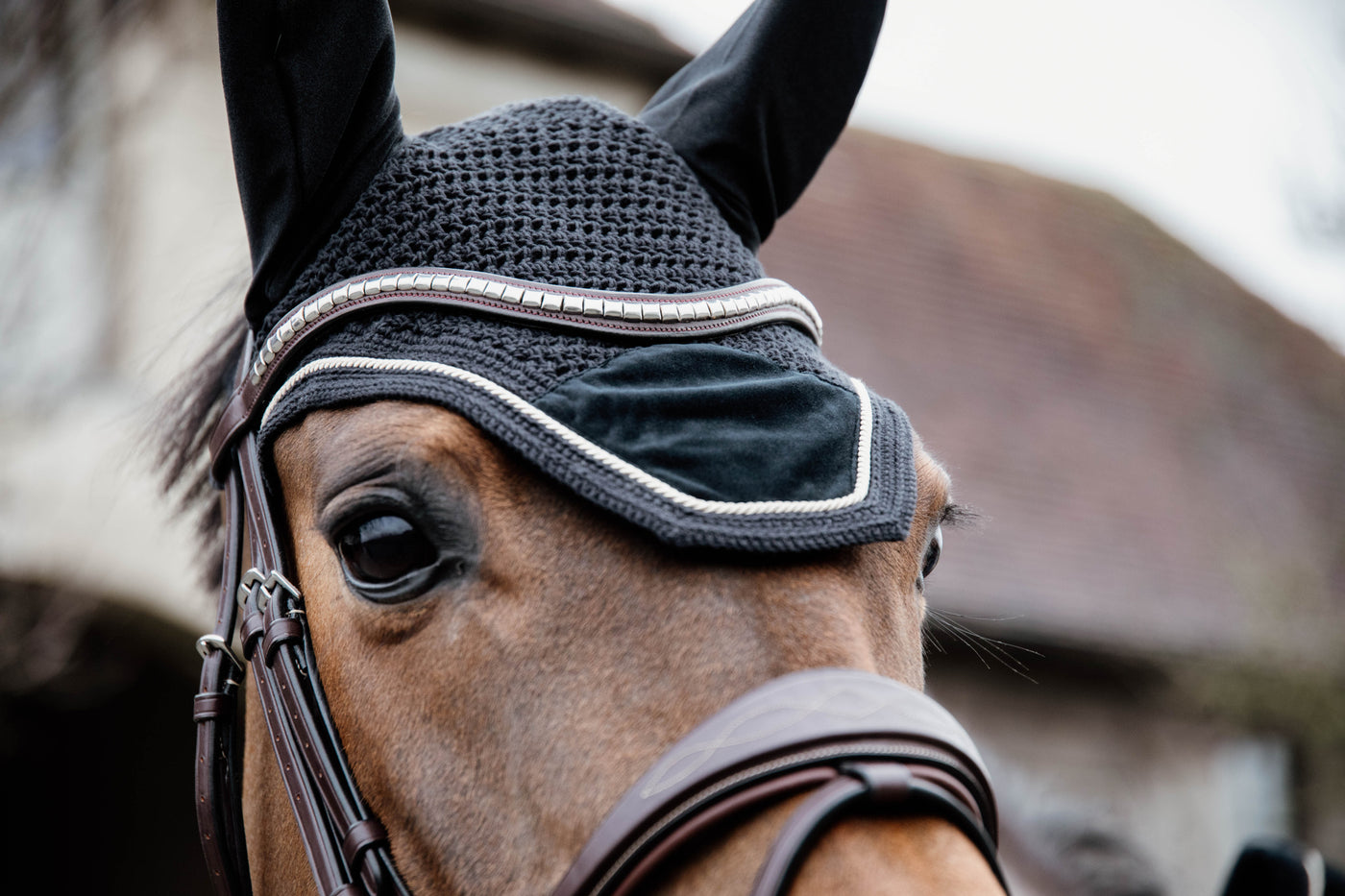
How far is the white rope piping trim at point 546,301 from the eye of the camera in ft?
5.11

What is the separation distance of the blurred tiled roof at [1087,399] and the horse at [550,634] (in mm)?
6924

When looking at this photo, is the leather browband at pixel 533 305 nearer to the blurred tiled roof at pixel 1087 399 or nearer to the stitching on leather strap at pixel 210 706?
the stitching on leather strap at pixel 210 706

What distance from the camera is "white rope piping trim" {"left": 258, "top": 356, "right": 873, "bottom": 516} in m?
1.33

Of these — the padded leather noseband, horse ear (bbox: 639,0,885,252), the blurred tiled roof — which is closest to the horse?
the padded leather noseband

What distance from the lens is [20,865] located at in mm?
8344

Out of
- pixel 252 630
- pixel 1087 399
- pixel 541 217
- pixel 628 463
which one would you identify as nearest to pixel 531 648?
pixel 628 463

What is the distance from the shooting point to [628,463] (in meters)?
1.37

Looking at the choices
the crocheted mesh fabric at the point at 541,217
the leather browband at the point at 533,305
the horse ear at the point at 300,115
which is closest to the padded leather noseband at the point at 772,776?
the leather browband at the point at 533,305

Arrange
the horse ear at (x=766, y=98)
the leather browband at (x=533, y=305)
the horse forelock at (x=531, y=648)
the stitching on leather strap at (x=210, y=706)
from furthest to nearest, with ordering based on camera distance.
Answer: the horse ear at (x=766, y=98), the stitching on leather strap at (x=210, y=706), the leather browband at (x=533, y=305), the horse forelock at (x=531, y=648)

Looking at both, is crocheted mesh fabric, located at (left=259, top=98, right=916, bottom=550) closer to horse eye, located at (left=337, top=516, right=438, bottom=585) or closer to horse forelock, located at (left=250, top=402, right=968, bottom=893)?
horse forelock, located at (left=250, top=402, right=968, bottom=893)

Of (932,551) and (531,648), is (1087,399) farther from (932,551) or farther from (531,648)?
(531,648)

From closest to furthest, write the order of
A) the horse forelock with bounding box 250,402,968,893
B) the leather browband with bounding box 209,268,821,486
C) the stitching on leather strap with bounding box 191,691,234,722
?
the horse forelock with bounding box 250,402,968,893, the leather browband with bounding box 209,268,821,486, the stitching on leather strap with bounding box 191,691,234,722

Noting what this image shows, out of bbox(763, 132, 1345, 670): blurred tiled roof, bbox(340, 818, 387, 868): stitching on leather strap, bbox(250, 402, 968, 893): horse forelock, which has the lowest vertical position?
bbox(763, 132, 1345, 670): blurred tiled roof

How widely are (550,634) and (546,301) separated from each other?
48 centimetres
